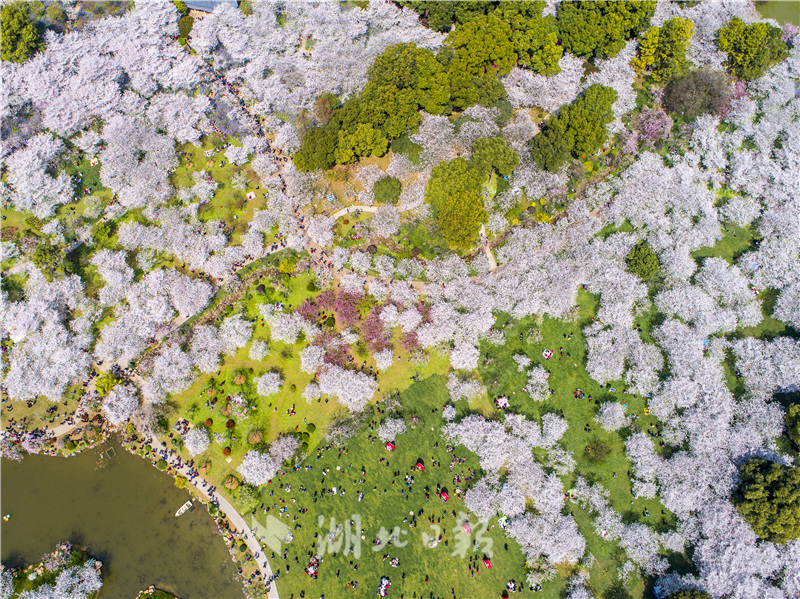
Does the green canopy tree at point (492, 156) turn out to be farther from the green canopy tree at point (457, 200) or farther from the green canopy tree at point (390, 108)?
the green canopy tree at point (390, 108)

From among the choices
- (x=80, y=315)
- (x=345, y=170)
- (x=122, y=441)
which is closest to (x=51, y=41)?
(x=80, y=315)

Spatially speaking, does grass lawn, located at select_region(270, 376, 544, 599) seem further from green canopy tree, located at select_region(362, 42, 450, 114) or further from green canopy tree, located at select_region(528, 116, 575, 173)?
green canopy tree, located at select_region(362, 42, 450, 114)

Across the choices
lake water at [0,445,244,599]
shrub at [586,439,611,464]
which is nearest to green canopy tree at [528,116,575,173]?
shrub at [586,439,611,464]

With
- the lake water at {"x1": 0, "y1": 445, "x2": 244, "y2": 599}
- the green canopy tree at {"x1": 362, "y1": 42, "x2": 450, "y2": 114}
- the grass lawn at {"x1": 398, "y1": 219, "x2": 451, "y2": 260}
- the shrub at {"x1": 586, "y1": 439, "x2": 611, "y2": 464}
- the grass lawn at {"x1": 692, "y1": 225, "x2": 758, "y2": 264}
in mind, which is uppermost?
the green canopy tree at {"x1": 362, "y1": 42, "x2": 450, "y2": 114}

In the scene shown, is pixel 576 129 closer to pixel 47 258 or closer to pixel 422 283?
pixel 422 283

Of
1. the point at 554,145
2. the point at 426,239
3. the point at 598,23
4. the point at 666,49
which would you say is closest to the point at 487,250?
the point at 426,239

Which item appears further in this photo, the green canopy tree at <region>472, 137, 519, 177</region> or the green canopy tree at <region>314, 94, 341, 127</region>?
the green canopy tree at <region>314, 94, 341, 127</region>
